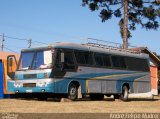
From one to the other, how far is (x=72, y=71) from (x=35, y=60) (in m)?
1.83

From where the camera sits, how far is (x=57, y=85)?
19.9m

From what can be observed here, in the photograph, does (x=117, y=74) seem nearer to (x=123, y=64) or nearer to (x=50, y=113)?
(x=123, y=64)

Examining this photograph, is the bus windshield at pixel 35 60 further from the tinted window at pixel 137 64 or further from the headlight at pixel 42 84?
the tinted window at pixel 137 64

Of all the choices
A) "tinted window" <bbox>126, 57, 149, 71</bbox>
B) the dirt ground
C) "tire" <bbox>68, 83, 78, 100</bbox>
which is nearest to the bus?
"tire" <bbox>68, 83, 78, 100</bbox>

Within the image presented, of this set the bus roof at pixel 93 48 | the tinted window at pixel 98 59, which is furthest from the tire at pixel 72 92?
the tinted window at pixel 98 59

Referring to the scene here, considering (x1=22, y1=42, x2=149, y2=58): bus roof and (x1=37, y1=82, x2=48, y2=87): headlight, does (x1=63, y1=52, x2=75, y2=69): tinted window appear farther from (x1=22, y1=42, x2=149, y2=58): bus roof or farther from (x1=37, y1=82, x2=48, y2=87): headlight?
(x1=37, y1=82, x2=48, y2=87): headlight

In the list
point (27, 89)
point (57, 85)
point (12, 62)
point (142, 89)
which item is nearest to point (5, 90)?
point (12, 62)

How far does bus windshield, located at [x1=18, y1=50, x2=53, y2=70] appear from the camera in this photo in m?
20.1

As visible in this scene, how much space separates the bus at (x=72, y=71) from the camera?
65.5 feet

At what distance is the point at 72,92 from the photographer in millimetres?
20812

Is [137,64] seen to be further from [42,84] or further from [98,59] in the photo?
[42,84]

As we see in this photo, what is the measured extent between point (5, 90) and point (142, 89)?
8412 mm

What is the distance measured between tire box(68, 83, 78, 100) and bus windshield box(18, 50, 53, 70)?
1.70 m

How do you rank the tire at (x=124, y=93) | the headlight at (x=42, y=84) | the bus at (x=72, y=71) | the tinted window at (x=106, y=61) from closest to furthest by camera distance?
the headlight at (x=42, y=84)
the bus at (x=72, y=71)
the tinted window at (x=106, y=61)
the tire at (x=124, y=93)
